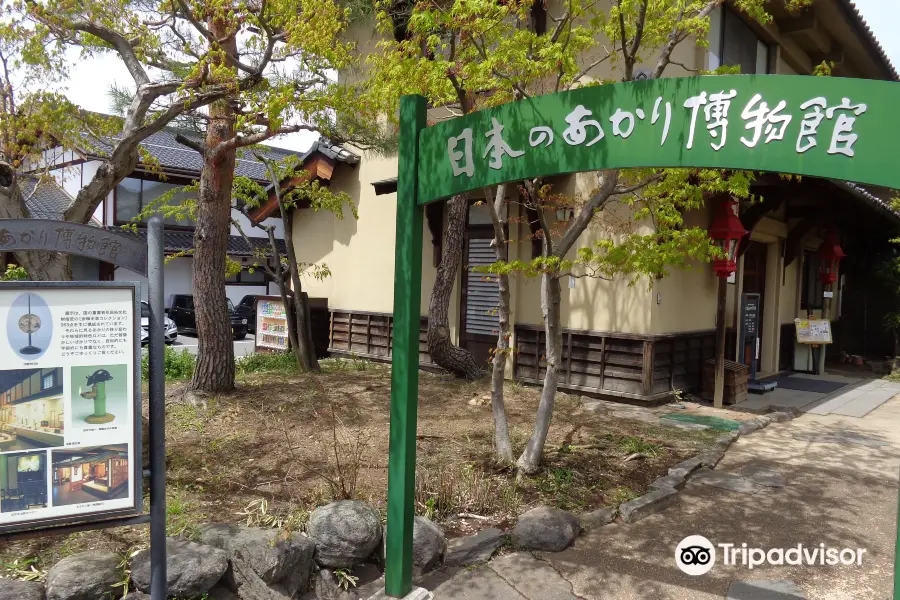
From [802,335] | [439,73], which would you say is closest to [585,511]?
[439,73]

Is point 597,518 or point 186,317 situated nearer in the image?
point 597,518

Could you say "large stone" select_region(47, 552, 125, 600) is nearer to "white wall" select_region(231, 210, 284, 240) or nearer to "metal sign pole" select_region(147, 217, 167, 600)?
"metal sign pole" select_region(147, 217, 167, 600)

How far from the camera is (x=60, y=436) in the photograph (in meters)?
2.67

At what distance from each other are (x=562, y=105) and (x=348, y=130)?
566 centimetres

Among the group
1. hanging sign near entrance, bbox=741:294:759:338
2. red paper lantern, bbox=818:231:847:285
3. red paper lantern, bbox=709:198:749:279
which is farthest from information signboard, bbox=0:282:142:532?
red paper lantern, bbox=818:231:847:285

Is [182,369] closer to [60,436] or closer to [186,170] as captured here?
[60,436]

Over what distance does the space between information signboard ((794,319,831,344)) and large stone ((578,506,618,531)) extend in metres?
9.40

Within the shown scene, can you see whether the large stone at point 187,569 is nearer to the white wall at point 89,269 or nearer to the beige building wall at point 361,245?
the beige building wall at point 361,245

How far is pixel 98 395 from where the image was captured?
8.99ft

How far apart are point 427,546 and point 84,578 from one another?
5.94 feet

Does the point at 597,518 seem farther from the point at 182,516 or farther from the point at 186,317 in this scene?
the point at 186,317

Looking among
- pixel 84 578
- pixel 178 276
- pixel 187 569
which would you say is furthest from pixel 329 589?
pixel 178 276

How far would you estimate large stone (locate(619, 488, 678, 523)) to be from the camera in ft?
15.6

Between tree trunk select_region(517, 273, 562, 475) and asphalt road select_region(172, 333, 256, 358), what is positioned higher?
tree trunk select_region(517, 273, 562, 475)
